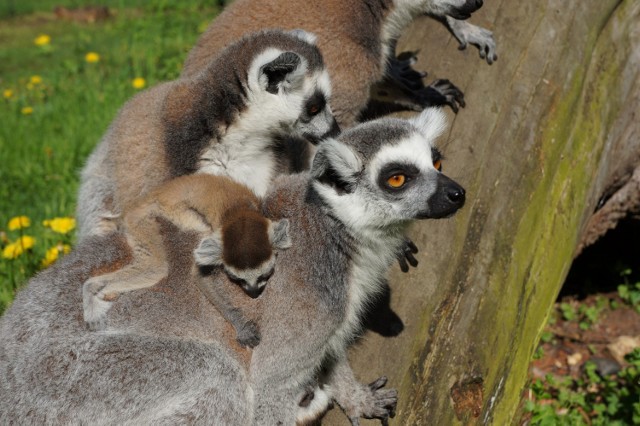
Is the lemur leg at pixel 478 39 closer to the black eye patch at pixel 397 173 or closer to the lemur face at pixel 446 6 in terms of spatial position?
the lemur face at pixel 446 6

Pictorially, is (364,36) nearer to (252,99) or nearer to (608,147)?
(252,99)

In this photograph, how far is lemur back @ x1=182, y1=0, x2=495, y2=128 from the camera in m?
5.00

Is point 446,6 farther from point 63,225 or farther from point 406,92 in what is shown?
point 63,225

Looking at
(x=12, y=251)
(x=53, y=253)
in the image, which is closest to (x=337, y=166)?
(x=53, y=253)

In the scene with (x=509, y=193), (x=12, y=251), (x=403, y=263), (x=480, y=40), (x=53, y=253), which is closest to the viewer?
(x=403, y=263)

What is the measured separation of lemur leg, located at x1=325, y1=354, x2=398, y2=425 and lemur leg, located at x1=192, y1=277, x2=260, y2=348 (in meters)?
0.57

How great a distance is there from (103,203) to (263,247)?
68.5 inches

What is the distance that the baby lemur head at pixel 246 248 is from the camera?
3482 millimetres

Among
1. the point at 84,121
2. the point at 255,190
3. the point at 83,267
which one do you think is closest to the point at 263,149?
the point at 255,190

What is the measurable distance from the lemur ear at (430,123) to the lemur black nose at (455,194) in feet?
1.43

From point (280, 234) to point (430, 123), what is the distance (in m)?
1.02

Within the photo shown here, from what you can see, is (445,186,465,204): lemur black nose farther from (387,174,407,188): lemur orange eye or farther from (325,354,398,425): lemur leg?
(325,354,398,425): lemur leg

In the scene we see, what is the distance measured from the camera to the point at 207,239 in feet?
11.7

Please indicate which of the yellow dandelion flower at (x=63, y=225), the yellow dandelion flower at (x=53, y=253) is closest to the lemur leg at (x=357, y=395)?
the yellow dandelion flower at (x=53, y=253)
